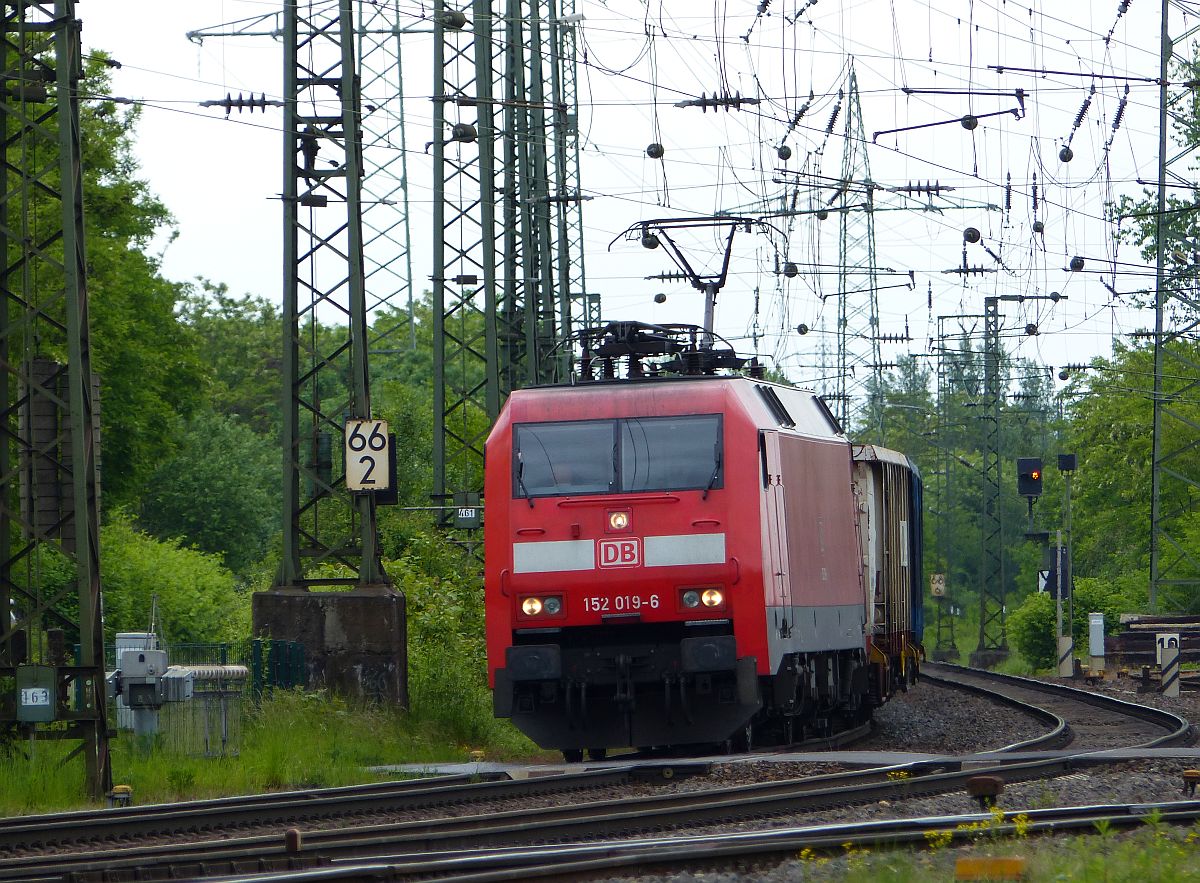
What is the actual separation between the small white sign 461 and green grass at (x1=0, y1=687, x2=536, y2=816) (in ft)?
7.24

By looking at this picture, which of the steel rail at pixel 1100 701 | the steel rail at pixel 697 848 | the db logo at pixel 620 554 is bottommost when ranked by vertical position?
the steel rail at pixel 1100 701

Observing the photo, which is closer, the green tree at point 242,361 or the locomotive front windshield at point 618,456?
the locomotive front windshield at point 618,456

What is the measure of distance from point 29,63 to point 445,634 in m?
10.5

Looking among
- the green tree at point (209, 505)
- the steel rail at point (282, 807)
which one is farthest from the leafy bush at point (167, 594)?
the steel rail at point (282, 807)

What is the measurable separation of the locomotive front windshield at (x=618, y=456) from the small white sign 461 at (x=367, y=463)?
9.97 ft

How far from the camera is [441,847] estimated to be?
10.6 metres

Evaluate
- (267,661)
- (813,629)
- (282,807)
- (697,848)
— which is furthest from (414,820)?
(267,661)

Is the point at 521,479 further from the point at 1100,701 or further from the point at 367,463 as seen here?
the point at 1100,701

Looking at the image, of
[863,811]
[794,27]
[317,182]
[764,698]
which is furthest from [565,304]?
[863,811]

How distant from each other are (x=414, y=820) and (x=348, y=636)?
7.10 m

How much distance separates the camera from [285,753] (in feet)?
54.6

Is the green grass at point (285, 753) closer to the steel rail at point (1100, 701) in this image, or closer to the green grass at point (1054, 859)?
the steel rail at point (1100, 701)

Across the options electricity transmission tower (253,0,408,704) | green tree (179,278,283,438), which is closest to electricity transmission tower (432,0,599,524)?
electricity transmission tower (253,0,408,704)

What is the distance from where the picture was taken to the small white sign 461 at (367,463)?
19.2m
